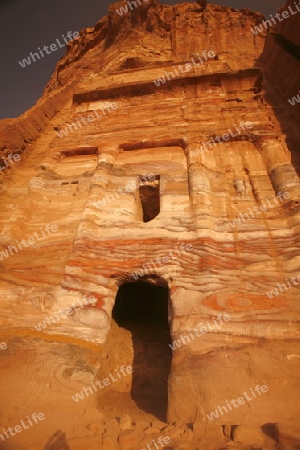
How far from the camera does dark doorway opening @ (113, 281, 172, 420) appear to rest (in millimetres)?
5367

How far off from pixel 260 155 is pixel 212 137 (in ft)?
5.62

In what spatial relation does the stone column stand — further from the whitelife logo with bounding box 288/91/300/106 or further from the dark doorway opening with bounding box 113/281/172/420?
the dark doorway opening with bounding box 113/281/172/420

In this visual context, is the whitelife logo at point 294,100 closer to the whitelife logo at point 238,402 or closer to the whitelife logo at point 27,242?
the whitelife logo at point 27,242

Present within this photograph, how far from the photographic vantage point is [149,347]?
22.2 feet

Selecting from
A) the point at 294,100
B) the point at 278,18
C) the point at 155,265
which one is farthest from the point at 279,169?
the point at 278,18

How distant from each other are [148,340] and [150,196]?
422 cm

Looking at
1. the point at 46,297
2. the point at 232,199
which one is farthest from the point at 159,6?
the point at 46,297

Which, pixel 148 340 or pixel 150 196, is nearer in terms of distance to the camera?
pixel 148 340

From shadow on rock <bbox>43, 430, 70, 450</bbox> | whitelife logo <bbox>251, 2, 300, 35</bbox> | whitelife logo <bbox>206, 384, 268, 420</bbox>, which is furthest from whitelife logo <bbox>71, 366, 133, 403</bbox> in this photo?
whitelife logo <bbox>251, 2, 300, 35</bbox>

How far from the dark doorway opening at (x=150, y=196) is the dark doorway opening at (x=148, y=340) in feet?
7.95

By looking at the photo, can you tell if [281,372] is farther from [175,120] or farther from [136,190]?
[175,120]

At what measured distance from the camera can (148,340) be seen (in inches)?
276

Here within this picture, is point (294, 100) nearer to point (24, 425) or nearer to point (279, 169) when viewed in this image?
point (279, 169)

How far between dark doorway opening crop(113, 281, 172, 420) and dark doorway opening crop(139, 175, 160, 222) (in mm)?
2423
